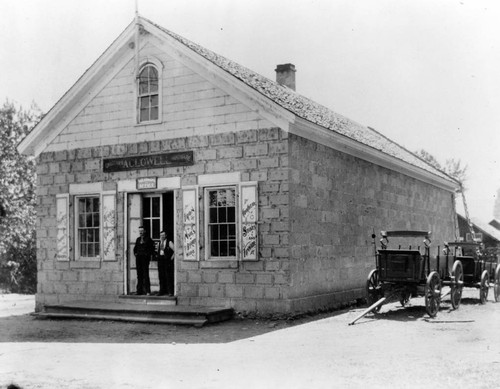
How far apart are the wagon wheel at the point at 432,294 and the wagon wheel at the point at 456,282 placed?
1042 millimetres

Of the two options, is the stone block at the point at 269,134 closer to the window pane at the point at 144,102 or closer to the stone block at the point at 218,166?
the stone block at the point at 218,166

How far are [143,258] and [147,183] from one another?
1680 millimetres

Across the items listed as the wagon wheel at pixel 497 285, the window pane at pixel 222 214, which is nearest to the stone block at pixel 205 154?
the window pane at pixel 222 214

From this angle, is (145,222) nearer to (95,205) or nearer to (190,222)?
(95,205)

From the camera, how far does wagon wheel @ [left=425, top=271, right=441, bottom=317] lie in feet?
38.8

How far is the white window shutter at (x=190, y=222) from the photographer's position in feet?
42.9

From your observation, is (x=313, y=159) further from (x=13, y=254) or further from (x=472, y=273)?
(x=13, y=254)

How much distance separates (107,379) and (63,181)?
879cm

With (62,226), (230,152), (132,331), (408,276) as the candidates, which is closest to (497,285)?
(408,276)

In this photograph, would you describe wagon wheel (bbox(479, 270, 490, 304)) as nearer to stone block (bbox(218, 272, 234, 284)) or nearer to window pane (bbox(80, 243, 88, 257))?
stone block (bbox(218, 272, 234, 284))

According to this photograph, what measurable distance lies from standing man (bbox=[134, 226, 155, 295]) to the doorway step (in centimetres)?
31

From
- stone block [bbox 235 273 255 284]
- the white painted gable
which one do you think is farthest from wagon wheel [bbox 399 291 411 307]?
the white painted gable

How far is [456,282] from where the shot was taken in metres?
13.2

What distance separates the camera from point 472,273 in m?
14.5
